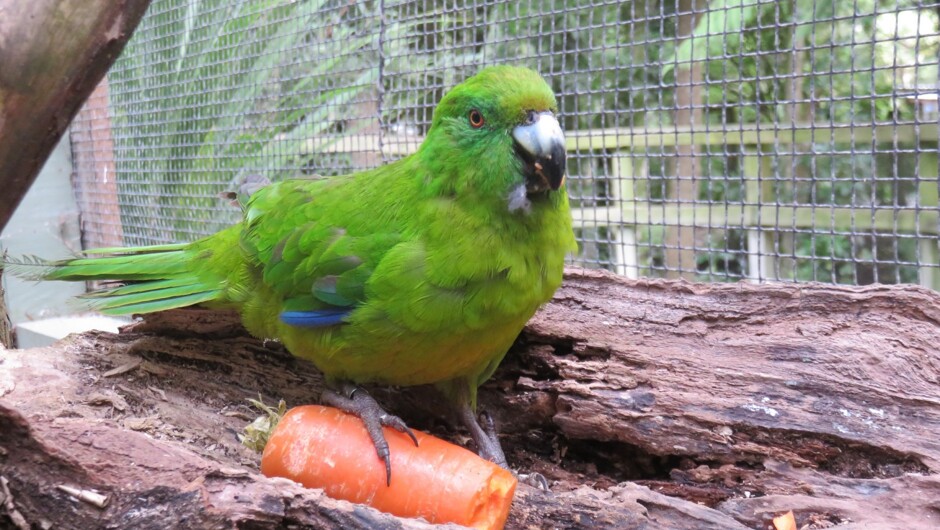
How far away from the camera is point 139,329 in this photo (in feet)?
7.95

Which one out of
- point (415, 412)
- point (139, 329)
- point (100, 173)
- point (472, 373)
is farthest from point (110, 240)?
point (472, 373)

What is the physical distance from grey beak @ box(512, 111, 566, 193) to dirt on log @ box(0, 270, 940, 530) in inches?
26.3

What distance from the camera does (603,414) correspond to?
2.01 m

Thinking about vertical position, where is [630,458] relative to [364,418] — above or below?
below

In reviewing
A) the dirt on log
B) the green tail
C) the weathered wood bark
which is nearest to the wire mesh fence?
the dirt on log

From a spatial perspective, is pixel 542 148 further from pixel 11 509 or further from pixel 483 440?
pixel 11 509

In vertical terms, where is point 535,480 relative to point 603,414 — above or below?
below

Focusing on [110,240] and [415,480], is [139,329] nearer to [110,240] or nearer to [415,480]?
[415,480]

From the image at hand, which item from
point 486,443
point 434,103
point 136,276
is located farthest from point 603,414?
point 434,103

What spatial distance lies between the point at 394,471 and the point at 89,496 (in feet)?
2.34

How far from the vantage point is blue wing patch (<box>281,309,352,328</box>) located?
194 centimetres

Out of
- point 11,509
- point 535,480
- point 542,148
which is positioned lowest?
point 535,480

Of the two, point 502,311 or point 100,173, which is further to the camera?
point 100,173

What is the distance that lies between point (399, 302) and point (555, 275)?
44cm
